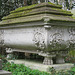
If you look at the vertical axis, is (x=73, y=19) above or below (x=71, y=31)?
above

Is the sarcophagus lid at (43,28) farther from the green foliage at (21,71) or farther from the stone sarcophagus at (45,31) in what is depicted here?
the green foliage at (21,71)

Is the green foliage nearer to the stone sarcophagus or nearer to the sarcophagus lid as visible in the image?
the stone sarcophagus

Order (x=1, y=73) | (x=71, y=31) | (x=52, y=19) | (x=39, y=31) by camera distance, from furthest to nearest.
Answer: (x=71, y=31), (x=39, y=31), (x=52, y=19), (x=1, y=73)

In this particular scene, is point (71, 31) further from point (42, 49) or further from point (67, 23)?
point (42, 49)

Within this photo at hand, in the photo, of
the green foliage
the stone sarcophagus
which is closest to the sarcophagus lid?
the stone sarcophagus

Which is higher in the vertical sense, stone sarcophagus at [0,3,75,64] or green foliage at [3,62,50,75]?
stone sarcophagus at [0,3,75,64]

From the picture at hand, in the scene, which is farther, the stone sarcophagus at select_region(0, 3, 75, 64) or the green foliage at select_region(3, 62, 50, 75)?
the stone sarcophagus at select_region(0, 3, 75, 64)

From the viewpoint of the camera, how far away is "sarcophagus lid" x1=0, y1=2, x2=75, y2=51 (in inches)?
235

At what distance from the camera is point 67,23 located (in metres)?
6.38

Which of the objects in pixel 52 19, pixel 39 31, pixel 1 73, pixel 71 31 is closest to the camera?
pixel 1 73

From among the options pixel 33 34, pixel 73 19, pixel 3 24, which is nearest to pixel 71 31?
pixel 73 19

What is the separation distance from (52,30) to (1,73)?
10.2ft

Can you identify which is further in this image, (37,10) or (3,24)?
(3,24)

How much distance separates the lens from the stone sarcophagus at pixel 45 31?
5.99 meters
